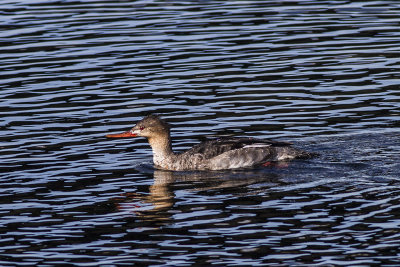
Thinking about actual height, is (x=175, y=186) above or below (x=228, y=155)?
below

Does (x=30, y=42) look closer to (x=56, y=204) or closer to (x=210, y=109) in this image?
(x=210, y=109)

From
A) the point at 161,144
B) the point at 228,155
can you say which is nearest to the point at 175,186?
the point at 228,155

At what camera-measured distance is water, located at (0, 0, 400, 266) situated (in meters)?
12.6

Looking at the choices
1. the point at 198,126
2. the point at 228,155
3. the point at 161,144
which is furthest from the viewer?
the point at 198,126

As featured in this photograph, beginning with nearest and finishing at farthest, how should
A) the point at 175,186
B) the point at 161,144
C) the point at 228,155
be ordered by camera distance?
the point at 175,186, the point at 228,155, the point at 161,144

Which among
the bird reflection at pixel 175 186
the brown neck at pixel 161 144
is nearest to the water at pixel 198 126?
the bird reflection at pixel 175 186

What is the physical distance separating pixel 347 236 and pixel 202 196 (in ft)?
10.4

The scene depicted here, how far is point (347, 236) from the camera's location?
12.4 metres

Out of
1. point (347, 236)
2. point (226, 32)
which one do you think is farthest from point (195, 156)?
point (226, 32)

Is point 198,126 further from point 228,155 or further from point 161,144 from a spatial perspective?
point 228,155

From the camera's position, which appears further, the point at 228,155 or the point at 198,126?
the point at 198,126

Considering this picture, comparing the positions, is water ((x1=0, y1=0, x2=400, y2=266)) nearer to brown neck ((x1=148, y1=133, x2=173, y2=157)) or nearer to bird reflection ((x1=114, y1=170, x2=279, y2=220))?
bird reflection ((x1=114, y1=170, x2=279, y2=220))

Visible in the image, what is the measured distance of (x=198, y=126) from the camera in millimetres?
19453

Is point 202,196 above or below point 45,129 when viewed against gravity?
below
